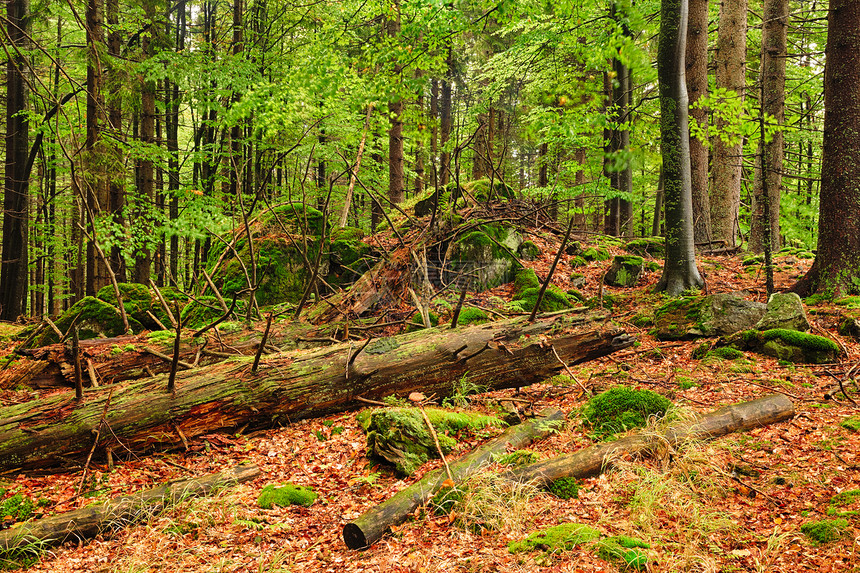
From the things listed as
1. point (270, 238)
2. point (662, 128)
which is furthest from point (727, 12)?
point (270, 238)

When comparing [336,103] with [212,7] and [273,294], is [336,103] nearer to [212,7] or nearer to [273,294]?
[273,294]

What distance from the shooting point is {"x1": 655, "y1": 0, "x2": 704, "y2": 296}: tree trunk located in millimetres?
7191

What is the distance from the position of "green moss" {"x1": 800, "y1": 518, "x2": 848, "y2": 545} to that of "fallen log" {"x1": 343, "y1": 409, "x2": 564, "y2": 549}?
1982 millimetres

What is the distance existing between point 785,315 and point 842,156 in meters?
2.60

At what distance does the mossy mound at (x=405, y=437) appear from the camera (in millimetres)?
4133

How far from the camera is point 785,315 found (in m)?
5.84

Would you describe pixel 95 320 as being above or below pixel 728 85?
below

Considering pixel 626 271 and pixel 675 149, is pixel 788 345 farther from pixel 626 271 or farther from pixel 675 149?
pixel 626 271

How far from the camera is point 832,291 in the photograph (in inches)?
258

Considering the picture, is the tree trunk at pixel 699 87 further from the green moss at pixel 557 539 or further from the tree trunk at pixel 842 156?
the green moss at pixel 557 539

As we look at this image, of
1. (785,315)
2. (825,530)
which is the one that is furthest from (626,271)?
(825,530)

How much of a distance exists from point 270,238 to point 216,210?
10.2 ft

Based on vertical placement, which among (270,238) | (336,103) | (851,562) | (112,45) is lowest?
(851,562)

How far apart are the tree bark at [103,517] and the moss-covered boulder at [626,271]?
7.95 meters
